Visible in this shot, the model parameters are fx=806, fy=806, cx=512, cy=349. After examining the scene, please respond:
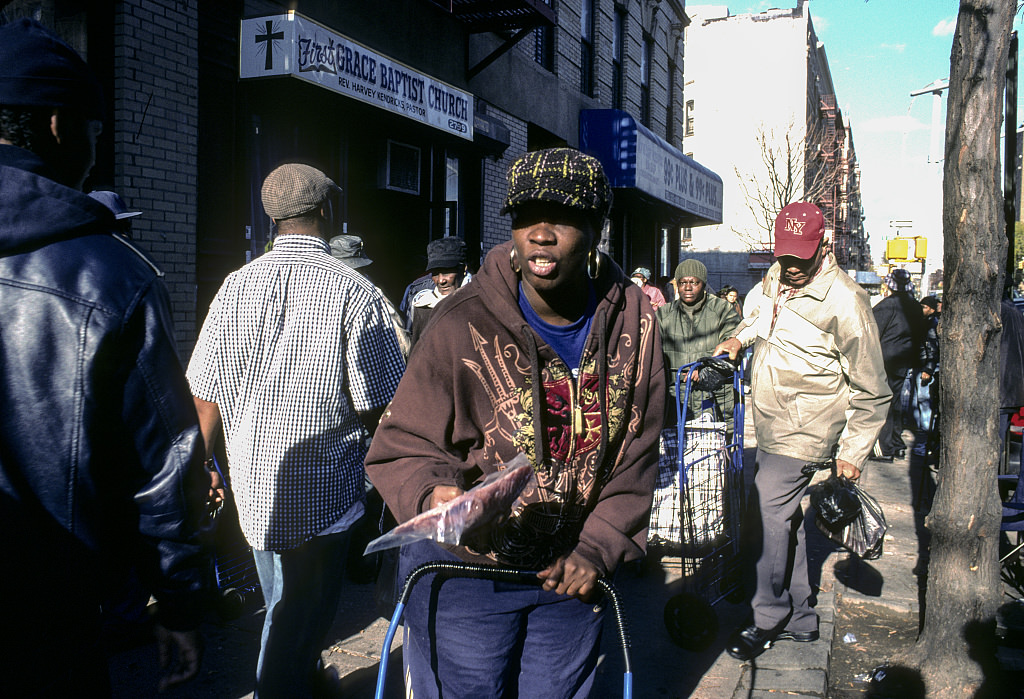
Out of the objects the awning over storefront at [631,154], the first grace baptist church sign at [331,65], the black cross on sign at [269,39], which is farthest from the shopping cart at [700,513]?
the awning over storefront at [631,154]

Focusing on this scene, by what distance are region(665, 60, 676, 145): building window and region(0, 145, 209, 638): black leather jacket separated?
71.6ft

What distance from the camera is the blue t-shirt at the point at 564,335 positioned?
90.6 inches

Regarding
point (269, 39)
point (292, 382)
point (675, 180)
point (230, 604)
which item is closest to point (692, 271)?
point (269, 39)

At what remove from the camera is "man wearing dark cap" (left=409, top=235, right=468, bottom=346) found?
614cm

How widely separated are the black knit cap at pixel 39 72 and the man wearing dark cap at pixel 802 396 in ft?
11.4

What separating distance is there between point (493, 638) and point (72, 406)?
1.24 m

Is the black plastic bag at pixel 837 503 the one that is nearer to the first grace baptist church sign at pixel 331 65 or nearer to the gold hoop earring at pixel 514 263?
the gold hoop earring at pixel 514 263

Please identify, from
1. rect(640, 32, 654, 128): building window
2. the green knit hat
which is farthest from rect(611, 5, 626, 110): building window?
the green knit hat

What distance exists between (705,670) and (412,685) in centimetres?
244

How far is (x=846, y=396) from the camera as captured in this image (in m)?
4.34

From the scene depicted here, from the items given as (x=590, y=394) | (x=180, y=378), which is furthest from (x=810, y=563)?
(x=180, y=378)

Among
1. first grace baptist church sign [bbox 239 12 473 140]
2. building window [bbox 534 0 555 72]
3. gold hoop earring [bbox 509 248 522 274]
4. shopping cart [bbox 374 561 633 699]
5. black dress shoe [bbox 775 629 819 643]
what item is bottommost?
black dress shoe [bbox 775 629 819 643]

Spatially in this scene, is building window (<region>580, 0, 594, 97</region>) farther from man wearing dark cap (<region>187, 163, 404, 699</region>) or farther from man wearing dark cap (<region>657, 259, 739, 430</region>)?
man wearing dark cap (<region>187, 163, 404, 699</region>)

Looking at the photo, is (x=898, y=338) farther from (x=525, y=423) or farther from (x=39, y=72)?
(x=39, y=72)
